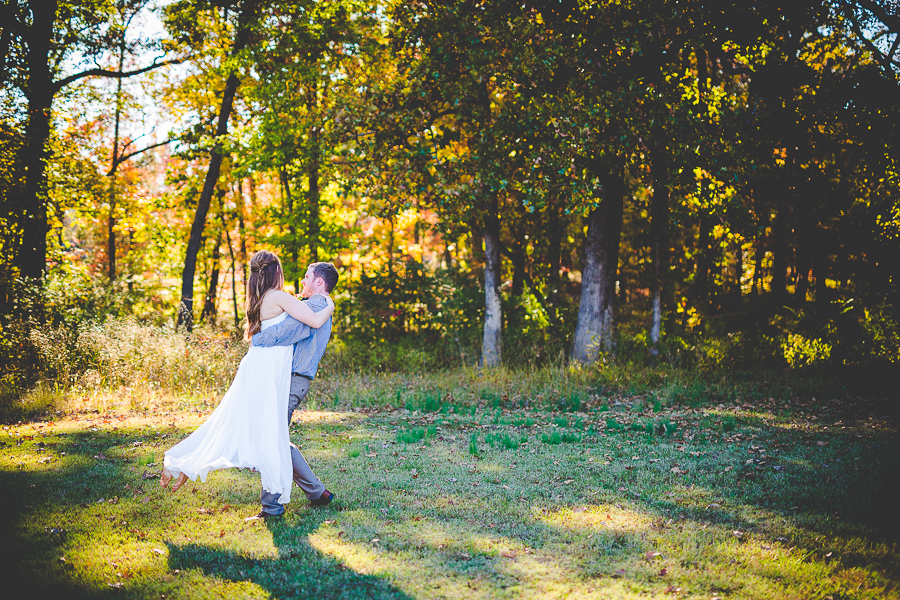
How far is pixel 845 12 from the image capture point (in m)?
12.2

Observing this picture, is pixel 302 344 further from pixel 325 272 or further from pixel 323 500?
pixel 323 500

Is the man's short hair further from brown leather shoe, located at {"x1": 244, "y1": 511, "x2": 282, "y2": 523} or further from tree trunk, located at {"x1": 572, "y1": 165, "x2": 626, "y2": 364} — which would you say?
tree trunk, located at {"x1": 572, "y1": 165, "x2": 626, "y2": 364}

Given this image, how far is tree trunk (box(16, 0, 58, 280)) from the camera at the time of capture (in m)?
12.3

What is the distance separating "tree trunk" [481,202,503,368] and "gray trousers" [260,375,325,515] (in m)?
9.60

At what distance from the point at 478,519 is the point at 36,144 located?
12704mm

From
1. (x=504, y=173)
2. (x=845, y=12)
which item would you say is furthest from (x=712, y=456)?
(x=845, y=12)

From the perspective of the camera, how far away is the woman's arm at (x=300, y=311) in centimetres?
481

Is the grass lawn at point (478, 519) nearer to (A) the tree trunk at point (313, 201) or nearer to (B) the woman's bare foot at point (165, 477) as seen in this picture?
(B) the woman's bare foot at point (165, 477)

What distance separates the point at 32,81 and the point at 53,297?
5.96 m

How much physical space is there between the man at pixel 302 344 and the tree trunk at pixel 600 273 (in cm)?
990

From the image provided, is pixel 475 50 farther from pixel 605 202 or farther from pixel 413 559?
pixel 413 559

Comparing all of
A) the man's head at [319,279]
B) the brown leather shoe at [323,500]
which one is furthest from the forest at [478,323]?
the man's head at [319,279]

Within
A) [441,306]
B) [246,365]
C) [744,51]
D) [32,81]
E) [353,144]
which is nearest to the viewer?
[246,365]

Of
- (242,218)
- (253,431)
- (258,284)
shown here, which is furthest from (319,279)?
(242,218)
